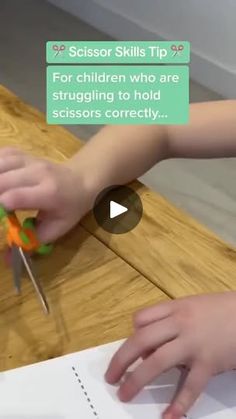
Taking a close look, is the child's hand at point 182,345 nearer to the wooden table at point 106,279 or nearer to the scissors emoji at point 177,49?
the wooden table at point 106,279

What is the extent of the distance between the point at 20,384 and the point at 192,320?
4.4 inches

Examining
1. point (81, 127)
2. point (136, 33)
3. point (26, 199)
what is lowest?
point (81, 127)

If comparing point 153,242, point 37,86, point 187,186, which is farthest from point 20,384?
point 37,86

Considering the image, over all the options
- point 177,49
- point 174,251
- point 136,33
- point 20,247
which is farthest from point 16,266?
point 136,33

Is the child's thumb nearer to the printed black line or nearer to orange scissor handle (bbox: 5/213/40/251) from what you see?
orange scissor handle (bbox: 5/213/40/251)

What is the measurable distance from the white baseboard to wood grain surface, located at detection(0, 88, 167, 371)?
131 cm

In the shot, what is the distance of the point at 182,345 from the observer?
46 centimetres

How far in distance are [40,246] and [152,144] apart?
0.18 m

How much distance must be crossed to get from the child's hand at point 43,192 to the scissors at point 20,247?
0.03 feet

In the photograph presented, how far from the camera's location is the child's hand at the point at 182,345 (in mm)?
440

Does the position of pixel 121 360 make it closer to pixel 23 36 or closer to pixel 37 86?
pixel 37 86

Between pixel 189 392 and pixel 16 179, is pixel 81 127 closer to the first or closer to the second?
pixel 16 179

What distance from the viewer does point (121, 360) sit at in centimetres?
45

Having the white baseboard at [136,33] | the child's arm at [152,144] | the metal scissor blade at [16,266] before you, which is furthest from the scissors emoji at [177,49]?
the white baseboard at [136,33]
